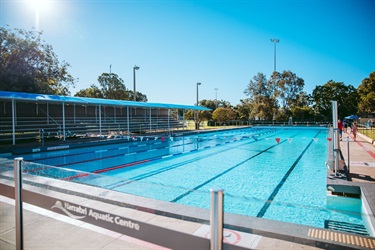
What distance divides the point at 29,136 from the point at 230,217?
14.2 meters

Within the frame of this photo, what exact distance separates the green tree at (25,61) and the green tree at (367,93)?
3862 cm

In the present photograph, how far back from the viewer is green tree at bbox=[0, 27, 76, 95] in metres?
17.3

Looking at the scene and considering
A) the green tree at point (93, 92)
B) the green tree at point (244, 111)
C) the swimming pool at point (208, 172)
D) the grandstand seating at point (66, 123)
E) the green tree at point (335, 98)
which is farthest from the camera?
the green tree at point (244, 111)

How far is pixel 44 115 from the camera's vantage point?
1598 cm

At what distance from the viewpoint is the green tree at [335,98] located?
40094 millimetres

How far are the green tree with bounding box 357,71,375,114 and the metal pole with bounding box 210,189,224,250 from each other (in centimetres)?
4046

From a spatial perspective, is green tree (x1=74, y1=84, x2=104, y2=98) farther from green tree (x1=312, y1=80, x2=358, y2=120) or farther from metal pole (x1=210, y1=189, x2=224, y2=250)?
metal pole (x1=210, y1=189, x2=224, y2=250)

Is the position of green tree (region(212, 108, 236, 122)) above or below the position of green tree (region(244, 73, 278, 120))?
below

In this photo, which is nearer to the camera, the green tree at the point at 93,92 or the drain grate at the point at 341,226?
the drain grate at the point at 341,226

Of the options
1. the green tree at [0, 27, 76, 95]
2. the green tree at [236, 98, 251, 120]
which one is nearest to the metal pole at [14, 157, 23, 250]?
the green tree at [0, 27, 76, 95]

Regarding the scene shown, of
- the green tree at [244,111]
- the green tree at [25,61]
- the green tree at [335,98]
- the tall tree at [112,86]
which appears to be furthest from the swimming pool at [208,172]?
the green tree at [335,98]

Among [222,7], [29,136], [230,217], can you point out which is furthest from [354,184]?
[29,136]

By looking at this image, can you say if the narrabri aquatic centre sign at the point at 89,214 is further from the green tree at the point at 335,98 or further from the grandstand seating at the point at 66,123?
the green tree at the point at 335,98

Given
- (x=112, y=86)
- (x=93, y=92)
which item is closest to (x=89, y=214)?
(x=112, y=86)
